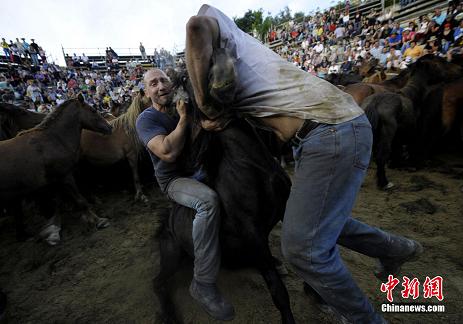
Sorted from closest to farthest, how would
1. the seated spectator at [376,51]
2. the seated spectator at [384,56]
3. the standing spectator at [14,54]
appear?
the seated spectator at [384,56] < the seated spectator at [376,51] < the standing spectator at [14,54]

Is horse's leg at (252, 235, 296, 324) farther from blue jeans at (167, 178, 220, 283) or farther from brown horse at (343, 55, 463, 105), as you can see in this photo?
brown horse at (343, 55, 463, 105)

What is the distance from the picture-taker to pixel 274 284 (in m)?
2.11

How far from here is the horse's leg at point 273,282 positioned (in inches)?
82.3

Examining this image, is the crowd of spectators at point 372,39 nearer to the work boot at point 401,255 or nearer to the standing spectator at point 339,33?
the standing spectator at point 339,33

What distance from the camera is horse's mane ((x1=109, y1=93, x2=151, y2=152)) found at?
4.48 m

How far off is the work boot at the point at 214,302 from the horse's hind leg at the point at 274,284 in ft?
1.28

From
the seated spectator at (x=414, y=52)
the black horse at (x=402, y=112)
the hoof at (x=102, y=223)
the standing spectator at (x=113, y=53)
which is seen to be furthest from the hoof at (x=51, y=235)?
the standing spectator at (x=113, y=53)

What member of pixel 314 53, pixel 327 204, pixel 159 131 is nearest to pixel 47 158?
pixel 159 131

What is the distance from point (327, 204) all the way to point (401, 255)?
1.06m

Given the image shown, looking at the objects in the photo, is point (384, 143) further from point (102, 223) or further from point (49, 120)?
point (49, 120)

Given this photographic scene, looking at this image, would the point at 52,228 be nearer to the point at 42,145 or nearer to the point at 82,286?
the point at 42,145

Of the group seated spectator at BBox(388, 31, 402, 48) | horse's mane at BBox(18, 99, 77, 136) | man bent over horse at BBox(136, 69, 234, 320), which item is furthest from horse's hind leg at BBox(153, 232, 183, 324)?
seated spectator at BBox(388, 31, 402, 48)

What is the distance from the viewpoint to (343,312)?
168cm

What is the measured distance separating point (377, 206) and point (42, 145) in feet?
16.6
